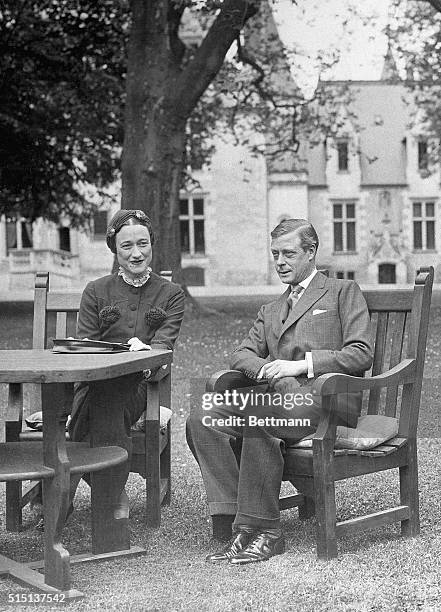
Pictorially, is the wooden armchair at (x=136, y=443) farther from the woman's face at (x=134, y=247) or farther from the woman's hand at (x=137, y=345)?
the woman's face at (x=134, y=247)

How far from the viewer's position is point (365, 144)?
168ft

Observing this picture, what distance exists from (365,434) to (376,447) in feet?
0.27

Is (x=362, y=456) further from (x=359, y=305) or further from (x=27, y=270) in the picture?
(x=27, y=270)

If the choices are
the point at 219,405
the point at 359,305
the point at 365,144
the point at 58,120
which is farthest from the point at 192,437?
the point at 365,144

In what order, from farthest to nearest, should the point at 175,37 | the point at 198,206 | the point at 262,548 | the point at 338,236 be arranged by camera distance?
1. the point at 338,236
2. the point at 198,206
3. the point at 175,37
4. the point at 262,548

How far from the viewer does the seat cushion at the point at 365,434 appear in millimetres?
4852

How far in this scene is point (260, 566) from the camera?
456cm

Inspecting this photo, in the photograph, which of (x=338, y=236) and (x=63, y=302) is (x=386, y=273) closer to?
(x=338, y=236)

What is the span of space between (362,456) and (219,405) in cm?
72

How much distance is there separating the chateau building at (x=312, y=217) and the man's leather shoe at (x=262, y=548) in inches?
1582

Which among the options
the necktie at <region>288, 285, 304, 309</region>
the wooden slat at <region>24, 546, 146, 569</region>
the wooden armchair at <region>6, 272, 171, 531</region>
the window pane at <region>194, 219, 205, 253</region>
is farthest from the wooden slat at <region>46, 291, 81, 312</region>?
the window pane at <region>194, 219, 205, 253</region>

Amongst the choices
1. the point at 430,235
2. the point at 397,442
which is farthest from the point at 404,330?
the point at 430,235

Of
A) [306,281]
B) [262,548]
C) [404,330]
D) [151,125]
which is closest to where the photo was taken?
[262,548]

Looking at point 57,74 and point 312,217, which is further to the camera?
point 312,217
